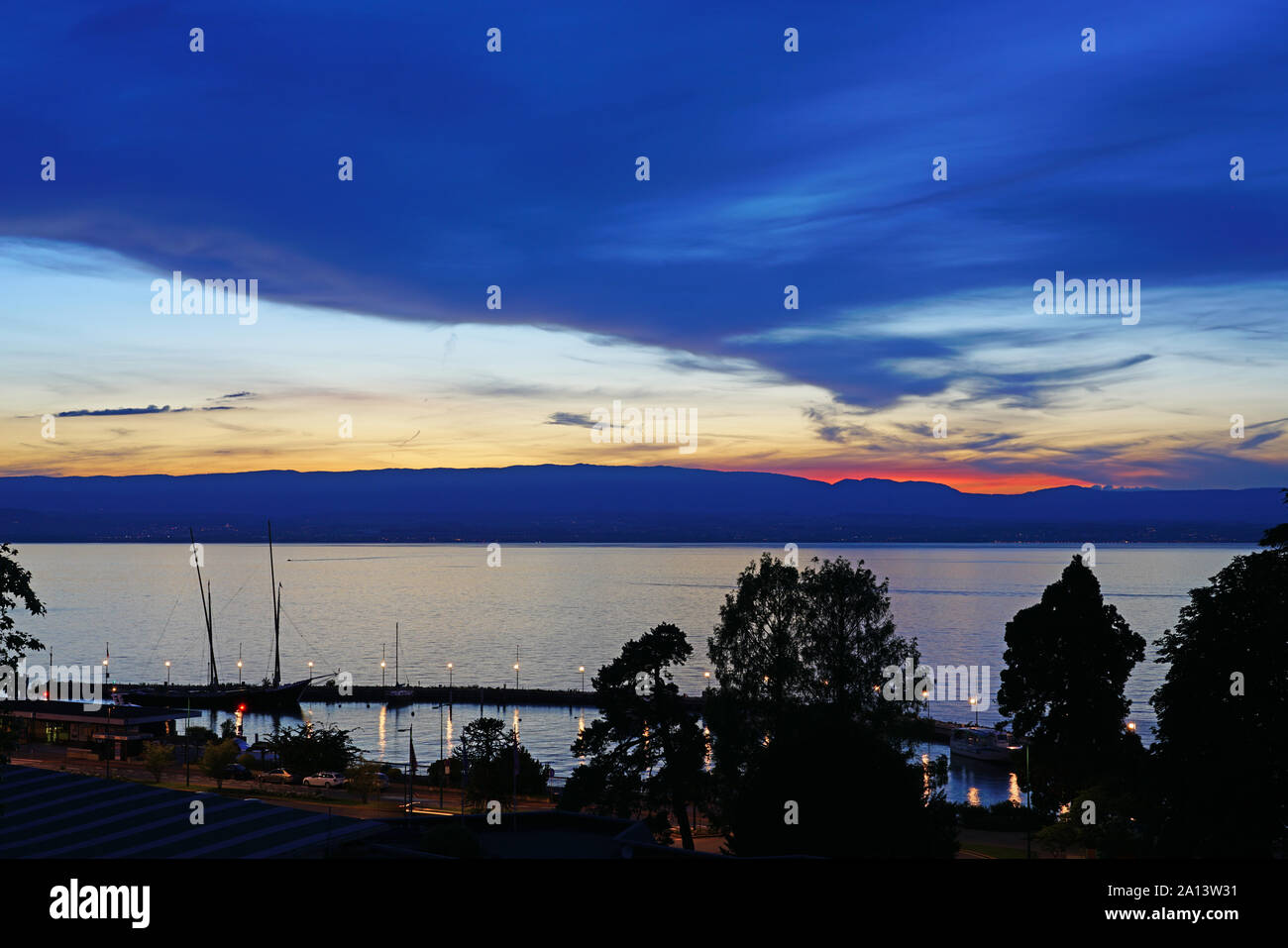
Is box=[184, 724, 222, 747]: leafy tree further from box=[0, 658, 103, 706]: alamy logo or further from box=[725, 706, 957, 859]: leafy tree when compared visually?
box=[725, 706, 957, 859]: leafy tree

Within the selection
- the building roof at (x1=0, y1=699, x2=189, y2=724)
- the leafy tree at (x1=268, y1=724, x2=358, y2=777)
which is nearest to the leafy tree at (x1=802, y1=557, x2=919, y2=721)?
the leafy tree at (x1=268, y1=724, x2=358, y2=777)

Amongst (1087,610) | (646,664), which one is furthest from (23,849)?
(1087,610)

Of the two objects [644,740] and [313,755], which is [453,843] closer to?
[644,740]

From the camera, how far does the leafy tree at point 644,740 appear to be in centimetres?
4156

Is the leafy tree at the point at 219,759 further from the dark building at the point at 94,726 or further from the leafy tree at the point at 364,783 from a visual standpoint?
the dark building at the point at 94,726

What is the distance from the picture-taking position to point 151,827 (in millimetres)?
31812

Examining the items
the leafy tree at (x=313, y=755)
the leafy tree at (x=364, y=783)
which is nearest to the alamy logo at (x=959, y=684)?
the leafy tree at (x=313, y=755)

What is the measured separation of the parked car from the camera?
240 feet

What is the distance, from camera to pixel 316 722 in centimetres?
13000

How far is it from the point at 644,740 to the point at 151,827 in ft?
61.1

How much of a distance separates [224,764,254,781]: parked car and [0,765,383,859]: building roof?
37955 mm

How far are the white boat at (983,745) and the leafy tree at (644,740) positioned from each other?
65.8 metres
